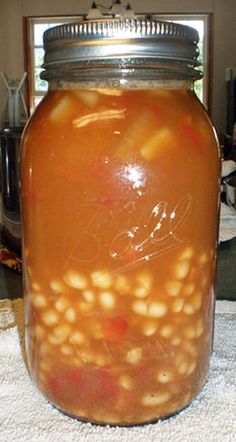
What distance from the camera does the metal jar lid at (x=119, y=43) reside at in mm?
328

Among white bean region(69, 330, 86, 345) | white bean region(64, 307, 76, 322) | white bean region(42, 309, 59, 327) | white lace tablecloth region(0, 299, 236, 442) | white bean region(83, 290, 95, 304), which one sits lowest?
white lace tablecloth region(0, 299, 236, 442)

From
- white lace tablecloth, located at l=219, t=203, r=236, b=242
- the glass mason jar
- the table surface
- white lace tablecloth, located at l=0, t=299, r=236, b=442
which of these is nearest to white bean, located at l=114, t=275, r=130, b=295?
the glass mason jar

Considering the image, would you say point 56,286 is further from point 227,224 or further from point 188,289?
point 227,224

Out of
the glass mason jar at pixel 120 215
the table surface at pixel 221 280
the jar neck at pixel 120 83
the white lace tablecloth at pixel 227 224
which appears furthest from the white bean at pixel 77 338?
the white lace tablecloth at pixel 227 224

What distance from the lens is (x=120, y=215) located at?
0.35m

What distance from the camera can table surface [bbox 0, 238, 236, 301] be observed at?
652 millimetres

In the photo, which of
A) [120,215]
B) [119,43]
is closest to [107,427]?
[120,215]

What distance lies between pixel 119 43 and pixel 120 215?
11 cm

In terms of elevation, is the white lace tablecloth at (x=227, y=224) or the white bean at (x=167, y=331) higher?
the white bean at (x=167, y=331)

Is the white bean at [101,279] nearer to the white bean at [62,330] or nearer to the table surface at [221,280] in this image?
the white bean at [62,330]

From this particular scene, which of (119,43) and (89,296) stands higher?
(119,43)

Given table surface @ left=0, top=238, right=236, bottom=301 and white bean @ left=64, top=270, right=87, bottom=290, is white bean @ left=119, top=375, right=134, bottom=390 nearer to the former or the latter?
white bean @ left=64, top=270, right=87, bottom=290

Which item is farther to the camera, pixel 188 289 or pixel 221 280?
pixel 221 280

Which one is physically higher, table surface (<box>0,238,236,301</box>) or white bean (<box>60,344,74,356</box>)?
white bean (<box>60,344,74,356</box>)
